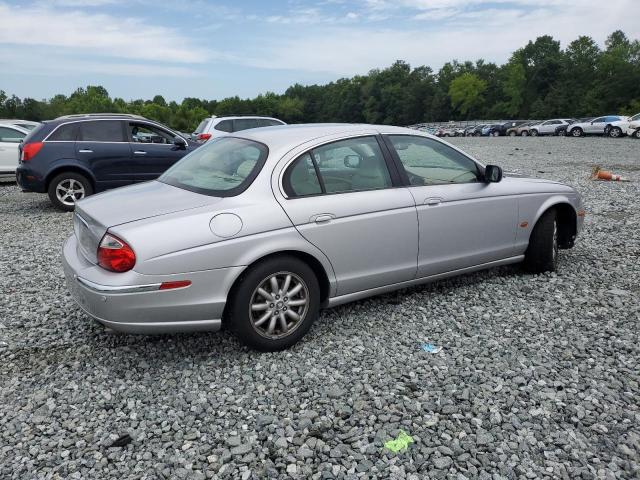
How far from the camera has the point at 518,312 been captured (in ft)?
14.7

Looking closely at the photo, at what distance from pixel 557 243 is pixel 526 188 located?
0.90m

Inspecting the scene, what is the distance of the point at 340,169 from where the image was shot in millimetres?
4125

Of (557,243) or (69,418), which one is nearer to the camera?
(69,418)

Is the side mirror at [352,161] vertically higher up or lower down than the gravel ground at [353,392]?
higher up

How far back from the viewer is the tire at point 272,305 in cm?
355

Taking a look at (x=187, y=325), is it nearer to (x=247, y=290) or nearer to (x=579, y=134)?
(x=247, y=290)

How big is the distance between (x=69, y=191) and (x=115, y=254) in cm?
696

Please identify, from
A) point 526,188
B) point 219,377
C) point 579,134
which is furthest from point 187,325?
point 579,134

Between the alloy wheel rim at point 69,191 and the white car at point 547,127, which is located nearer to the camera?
the alloy wheel rim at point 69,191

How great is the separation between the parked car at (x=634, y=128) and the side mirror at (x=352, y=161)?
112 ft

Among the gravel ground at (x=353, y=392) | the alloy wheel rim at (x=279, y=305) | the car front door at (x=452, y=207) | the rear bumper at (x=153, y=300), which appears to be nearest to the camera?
the gravel ground at (x=353, y=392)

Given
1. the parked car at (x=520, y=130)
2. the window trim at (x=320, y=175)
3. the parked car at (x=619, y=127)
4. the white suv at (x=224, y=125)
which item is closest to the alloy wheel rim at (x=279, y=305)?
the window trim at (x=320, y=175)

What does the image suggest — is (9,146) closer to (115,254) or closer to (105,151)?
(105,151)

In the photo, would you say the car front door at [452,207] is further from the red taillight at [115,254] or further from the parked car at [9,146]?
the parked car at [9,146]
